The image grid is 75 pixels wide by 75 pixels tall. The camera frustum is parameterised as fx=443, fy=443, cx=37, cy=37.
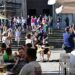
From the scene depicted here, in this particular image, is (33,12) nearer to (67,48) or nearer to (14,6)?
(14,6)

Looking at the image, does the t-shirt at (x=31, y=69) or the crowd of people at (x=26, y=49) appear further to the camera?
the crowd of people at (x=26, y=49)

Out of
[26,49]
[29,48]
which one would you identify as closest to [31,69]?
[29,48]

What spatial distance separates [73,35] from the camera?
19750 mm

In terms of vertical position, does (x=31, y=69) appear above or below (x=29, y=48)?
below

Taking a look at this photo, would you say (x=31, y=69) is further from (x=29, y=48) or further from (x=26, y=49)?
(x=26, y=49)

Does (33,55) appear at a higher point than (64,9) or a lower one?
lower

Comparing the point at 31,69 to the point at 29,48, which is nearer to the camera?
the point at 31,69

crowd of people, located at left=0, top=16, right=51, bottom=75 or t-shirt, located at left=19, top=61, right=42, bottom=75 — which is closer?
t-shirt, located at left=19, top=61, right=42, bottom=75

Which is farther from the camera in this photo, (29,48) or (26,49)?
(26,49)

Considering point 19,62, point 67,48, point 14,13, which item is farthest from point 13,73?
point 14,13

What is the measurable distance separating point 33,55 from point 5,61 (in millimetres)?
4605

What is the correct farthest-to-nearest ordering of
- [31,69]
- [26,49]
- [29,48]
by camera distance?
[26,49], [29,48], [31,69]

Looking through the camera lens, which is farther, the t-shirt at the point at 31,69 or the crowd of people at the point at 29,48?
the crowd of people at the point at 29,48

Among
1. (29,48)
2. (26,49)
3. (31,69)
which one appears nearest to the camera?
(31,69)
